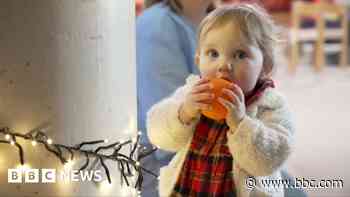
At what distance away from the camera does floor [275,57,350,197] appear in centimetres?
234

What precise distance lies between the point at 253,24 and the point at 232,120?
16 centimetres

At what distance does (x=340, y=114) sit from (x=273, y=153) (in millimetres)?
2833

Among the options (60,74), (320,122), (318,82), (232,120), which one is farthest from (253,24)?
(318,82)

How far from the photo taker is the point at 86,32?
901 millimetres

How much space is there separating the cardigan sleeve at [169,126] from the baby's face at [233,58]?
84 millimetres

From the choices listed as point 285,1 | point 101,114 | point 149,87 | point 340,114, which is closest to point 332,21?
point 285,1

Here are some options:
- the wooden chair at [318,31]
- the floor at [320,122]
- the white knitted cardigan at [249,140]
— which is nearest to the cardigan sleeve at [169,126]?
the white knitted cardigan at [249,140]

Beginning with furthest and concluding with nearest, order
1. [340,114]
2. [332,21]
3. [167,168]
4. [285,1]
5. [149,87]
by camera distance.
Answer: [285,1] → [332,21] → [340,114] → [149,87] → [167,168]

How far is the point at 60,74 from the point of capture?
90 cm

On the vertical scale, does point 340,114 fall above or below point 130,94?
below

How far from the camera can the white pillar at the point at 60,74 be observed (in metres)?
0.89

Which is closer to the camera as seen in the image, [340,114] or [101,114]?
[101,114]

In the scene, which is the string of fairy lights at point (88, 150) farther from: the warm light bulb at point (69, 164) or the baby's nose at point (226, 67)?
the baby's nose at point (226, 67)

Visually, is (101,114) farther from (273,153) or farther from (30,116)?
(273,153)
